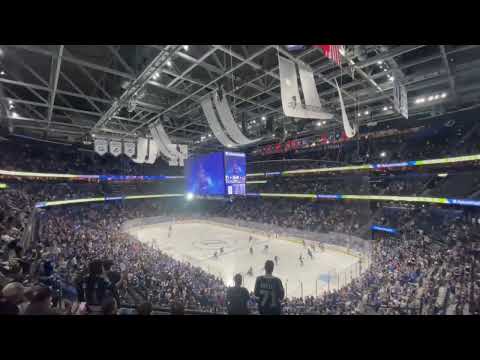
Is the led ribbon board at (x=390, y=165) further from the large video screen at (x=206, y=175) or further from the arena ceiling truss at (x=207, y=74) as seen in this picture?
the large video screen at (x=206, y=175)

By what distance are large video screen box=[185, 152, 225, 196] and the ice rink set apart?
5518 mm

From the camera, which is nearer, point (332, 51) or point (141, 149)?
point (332, 51)

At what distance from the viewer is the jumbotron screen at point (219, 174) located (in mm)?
13555

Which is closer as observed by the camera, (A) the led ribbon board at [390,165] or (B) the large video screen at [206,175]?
(B) the large video screen at [206,175]

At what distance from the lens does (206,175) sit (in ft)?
48.4

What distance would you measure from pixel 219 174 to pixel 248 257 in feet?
30.3

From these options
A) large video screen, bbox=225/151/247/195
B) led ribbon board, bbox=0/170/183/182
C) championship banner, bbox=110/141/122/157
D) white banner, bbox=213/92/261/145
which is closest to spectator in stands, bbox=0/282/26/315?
white banner, bbox=213/92/261/145

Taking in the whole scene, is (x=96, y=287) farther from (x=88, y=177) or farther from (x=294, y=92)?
(x=88, y=177)

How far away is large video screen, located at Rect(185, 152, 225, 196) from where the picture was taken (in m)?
13.7

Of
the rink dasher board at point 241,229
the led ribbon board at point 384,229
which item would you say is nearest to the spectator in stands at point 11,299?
the rink dasher board at point 241,229

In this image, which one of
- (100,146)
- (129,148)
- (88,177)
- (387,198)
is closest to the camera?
(100,146)

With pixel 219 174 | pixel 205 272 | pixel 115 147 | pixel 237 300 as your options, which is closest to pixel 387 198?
pixel 219 174

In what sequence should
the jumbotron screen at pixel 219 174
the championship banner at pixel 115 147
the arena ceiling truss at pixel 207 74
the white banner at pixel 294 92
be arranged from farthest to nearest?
the championship banner at pixel 115 147 → the jumbotron screen at pixel 219 174 → the arena ceiling truss at pixel 207 74 → the white banner at pixel 294 92
